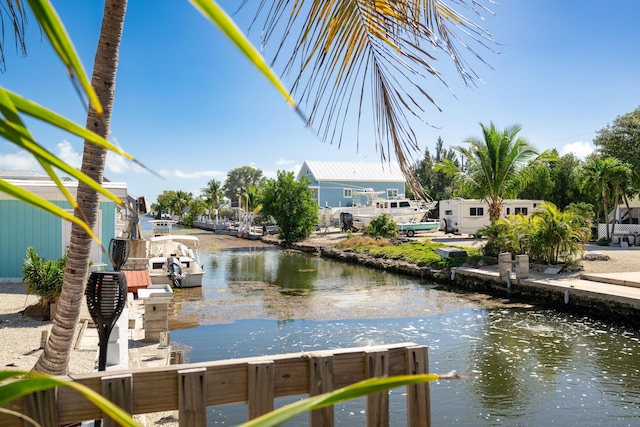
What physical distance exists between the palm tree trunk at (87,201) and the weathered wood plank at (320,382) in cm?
130

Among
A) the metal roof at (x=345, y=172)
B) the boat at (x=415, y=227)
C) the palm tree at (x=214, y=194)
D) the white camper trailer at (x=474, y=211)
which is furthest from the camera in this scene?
the palm tree at (x=214, y=194)

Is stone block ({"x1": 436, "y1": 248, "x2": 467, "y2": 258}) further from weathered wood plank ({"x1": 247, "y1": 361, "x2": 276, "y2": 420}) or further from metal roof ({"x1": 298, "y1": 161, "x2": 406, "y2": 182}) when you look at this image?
metal roof ({"x1": 298, "y1": 161, "x2": 406, "y2": 182})

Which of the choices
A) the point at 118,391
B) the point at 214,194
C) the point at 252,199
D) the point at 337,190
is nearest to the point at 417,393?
the point at 118,391

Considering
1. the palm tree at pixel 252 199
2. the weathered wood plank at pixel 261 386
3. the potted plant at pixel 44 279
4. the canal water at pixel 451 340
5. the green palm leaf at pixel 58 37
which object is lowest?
the canal water at pixel 451 340

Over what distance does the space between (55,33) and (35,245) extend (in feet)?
48.9

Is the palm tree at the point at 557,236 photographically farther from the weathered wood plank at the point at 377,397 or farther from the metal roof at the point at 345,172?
the metal roof at the point at 345,172

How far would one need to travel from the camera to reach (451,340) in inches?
419

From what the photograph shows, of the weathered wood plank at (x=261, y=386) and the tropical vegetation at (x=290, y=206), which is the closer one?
the weathered wood plank at (x=261, y=386)

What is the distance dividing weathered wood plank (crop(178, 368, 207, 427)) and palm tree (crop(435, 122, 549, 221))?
21.4 m

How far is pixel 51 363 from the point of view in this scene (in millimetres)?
2586

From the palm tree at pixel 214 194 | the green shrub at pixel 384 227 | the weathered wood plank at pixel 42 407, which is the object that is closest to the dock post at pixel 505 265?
the green shrub at pixel 384 227

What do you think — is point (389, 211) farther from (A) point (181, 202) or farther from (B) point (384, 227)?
(A) point (181, 202)

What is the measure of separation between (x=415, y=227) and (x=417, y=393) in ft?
105

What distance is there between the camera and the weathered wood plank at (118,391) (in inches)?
70.6
